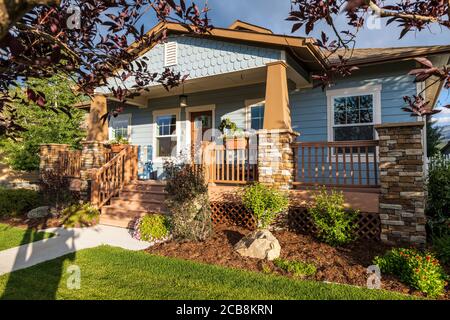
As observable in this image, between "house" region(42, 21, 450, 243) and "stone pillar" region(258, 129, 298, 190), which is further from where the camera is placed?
"stone pillar" region(258, 129, 298, 190)

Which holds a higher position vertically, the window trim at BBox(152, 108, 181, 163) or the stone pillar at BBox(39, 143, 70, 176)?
the window trim at BBox(152, 108, 181, 163)

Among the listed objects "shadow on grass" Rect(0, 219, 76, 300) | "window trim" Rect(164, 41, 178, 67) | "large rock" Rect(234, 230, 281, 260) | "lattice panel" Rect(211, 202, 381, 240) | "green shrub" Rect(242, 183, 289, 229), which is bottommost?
"shadow on grass" Rect(0, 219, 76, 300)

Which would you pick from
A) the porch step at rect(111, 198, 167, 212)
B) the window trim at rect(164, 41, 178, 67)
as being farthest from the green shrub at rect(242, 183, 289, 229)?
the window trim at rect(164, 41, 178, 67)

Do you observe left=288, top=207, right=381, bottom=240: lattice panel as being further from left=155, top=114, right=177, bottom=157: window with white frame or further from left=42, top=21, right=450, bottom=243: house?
left=155, top=114, right=177, bottom=157: window with white frame

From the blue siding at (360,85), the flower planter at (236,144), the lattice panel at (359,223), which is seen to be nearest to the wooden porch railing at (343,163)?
the lattice panel at (359,223)

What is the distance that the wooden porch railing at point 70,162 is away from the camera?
33.5ft

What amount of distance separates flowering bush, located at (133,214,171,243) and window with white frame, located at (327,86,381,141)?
4979 mm

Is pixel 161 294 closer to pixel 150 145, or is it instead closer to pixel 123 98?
pixel 123 98

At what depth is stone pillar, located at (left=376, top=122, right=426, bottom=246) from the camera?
4703mm

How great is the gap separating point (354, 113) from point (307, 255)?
4761mm

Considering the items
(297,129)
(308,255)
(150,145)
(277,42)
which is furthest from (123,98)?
(150,145)

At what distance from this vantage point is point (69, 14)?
2.46 metres

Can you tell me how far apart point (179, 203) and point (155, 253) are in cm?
99

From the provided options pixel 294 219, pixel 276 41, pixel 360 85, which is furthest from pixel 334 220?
pixel 360 85
